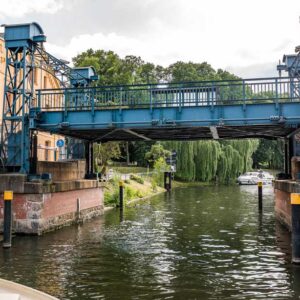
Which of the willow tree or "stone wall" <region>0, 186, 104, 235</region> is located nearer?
"stone wall" <region>0, 186, 104, 235</region>

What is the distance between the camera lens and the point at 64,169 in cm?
2180

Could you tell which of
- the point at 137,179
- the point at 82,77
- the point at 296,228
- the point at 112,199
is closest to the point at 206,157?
the point at 137,179

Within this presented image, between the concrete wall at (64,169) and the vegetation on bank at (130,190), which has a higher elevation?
the concrete wall at (64,169)

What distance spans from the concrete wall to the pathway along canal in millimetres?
2868

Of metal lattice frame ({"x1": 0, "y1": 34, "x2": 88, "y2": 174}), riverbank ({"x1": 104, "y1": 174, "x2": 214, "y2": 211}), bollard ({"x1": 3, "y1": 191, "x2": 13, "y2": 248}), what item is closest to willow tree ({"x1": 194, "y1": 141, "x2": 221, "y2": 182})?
riverbank ({"x1": 104, "y1": 174, "x2": 214, "y2": 211})

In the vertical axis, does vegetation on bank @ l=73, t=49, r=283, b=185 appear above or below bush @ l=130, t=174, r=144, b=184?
above

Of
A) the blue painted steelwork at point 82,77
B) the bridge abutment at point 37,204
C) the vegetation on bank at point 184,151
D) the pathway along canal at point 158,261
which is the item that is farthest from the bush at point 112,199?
the vegetation on bank at point 184,151

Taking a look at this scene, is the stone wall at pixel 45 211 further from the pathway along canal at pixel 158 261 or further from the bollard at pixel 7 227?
the bollard at pixel 7 227

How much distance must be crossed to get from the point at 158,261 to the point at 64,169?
34.5ft

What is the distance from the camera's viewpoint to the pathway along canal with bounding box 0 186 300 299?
9766 mm

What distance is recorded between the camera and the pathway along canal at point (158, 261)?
9.77m

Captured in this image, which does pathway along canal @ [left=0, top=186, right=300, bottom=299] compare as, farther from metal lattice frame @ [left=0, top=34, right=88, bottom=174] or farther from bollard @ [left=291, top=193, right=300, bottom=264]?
metal lattice frame @ [left=0, top=34, right=88, bottom=174]

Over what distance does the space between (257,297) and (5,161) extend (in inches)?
536

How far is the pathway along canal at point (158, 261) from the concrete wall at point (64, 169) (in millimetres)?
2868
